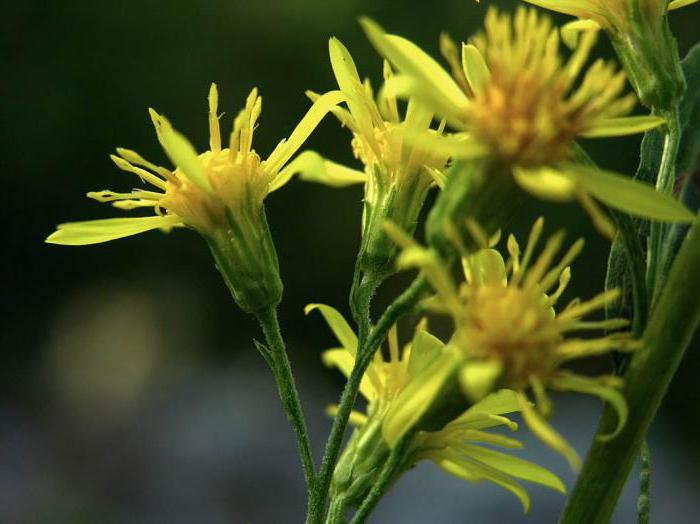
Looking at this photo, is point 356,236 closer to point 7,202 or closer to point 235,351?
point 235,351

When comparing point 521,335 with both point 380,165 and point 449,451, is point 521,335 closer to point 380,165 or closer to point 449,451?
point 449,451

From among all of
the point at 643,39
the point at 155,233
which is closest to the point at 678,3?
the point at 643,39

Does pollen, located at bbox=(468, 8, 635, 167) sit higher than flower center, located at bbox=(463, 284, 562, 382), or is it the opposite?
pollen, located at bbox=(468, 8, 635, 167)

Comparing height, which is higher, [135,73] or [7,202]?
[135,73]

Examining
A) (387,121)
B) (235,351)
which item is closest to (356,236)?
(235,351)

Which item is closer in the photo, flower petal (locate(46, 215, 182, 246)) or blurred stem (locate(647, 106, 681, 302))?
blurred stem (locate(647, 106, 681, 302))

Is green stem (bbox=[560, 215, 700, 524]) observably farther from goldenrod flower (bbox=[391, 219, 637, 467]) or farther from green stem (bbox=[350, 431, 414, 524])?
green stem (bbox=[350, 431, 414, 524])

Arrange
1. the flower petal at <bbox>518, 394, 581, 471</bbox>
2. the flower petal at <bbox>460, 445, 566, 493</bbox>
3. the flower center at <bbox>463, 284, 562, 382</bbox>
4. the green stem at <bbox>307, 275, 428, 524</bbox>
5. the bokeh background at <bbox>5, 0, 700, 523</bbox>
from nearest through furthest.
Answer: the flower petal at <bbox>518, 394, 581, 471</bbox>
the flower center at <bbox>463, 284, 562, 382</bbox>
the green stem at <bbox>307, 275, 428, 524</bbox>
the flower petal at <bbox>460, 445, 566, 493</bbox>
the bokeh background at <bbox>5, 0, 700, 523</bbox>

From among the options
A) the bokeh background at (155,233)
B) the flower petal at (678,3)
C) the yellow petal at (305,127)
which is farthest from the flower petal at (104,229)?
the bokeh background at (155,233)

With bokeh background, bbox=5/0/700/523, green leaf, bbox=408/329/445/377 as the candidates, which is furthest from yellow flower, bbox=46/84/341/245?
bokeh background, bbox=5/0/700/523
